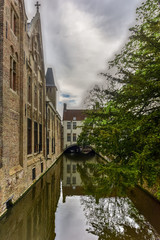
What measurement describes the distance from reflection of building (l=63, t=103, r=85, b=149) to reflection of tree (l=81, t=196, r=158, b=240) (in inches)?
1346

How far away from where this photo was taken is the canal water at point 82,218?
6.04 m

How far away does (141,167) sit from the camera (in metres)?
4.39

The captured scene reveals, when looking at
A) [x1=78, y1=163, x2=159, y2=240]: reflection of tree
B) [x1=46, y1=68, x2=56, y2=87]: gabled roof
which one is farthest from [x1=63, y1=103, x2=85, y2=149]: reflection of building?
[x1=78, y1=163, x2=159, y2=240]: reflection of tree

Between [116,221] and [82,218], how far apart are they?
1.39m

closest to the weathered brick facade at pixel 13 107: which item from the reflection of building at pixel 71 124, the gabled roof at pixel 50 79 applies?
the gabled roof at pixel 50 79

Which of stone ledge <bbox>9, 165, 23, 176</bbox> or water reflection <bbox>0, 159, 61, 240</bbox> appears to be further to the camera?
stone ledge <bbox>9, 165, 23, 176</bbox>

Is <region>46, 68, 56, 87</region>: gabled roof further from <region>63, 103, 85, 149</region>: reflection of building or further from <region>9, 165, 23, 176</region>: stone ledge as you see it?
<region>9, 165, 23, 176</region>: stone ledge

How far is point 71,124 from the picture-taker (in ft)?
156

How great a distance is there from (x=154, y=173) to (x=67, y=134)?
41960 mm

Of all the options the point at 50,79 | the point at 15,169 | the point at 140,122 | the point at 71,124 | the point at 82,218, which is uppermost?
the point at 50,79

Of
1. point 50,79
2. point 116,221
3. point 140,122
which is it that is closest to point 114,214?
point 116,221

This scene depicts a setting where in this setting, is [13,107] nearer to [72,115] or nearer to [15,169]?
[15,169]

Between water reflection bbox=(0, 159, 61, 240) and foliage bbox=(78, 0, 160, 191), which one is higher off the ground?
foliage bbox=(78, 0, 160, 191)

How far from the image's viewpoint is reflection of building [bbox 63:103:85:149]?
45.4 m
